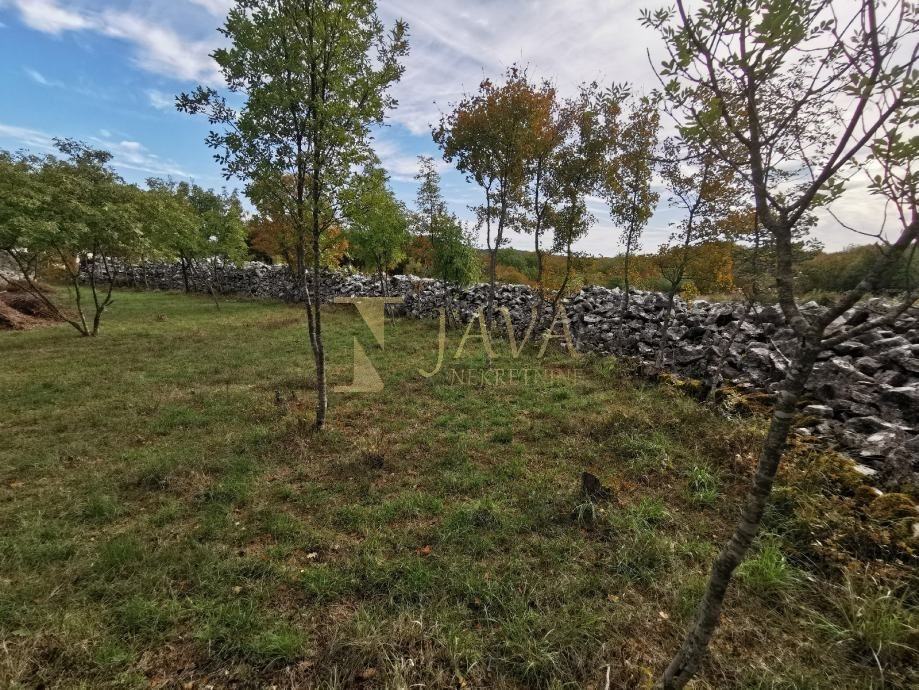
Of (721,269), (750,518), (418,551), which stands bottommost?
(418,551)

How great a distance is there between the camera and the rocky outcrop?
463 cm

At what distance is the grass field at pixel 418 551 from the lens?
259cm

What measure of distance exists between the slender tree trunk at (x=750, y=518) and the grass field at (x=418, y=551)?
2.59 ft

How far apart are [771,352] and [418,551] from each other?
7.34 metres

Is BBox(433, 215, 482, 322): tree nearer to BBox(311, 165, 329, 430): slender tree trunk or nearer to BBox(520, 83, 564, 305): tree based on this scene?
BBox(520, 83, 564, 305): tree

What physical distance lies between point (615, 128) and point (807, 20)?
8.18 m

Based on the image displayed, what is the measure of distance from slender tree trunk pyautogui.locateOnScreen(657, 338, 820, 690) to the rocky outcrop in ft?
6.18

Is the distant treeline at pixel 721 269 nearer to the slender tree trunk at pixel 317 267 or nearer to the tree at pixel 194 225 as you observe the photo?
the slender tree trunk at pixel 317 267

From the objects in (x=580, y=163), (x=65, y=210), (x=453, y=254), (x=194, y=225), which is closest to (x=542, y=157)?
(x=580, y=163)

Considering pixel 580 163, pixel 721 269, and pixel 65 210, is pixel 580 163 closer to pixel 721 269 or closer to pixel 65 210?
pixel 721 269

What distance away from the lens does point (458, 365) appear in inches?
395

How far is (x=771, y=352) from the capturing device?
23.2 feet

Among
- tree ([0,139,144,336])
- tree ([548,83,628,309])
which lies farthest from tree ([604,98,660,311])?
tree ([0,139,144,336])

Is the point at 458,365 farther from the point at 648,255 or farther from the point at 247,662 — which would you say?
the point at 247,662
